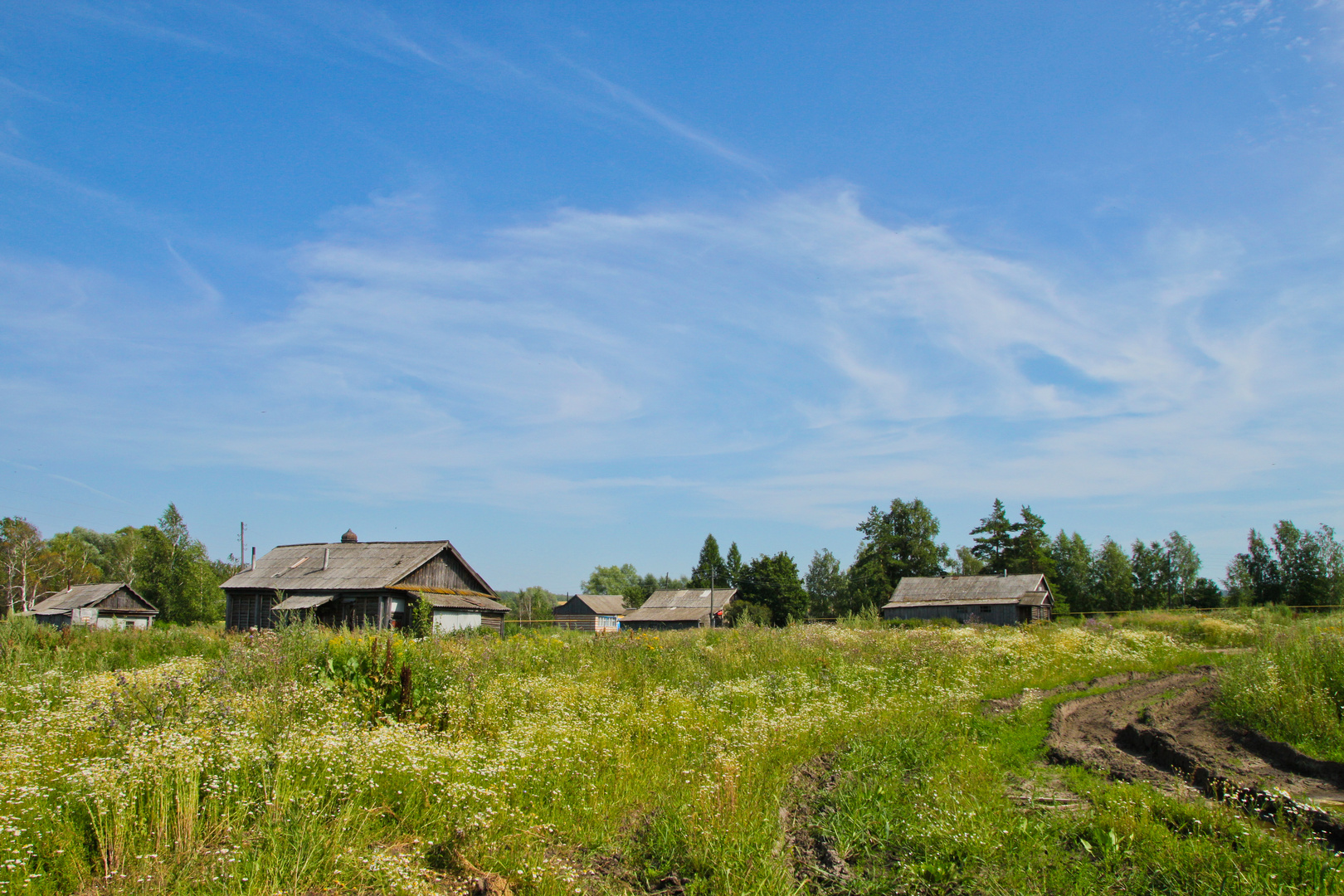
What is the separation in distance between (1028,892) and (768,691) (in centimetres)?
729

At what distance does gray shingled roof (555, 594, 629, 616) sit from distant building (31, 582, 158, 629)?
42.7m

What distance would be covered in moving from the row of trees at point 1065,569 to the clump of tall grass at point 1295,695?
169 feet

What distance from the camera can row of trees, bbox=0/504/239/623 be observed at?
57562 mm

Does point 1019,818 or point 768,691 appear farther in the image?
point 768,691

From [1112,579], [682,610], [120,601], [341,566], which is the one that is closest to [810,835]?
[341,566]

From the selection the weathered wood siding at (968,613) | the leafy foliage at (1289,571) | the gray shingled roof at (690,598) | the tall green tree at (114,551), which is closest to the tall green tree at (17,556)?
the tall green tree at (114,551)

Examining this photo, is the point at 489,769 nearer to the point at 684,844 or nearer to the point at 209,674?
the point at 684,844

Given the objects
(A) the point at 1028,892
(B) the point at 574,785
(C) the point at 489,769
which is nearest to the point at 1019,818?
(A) the point at 1028,892

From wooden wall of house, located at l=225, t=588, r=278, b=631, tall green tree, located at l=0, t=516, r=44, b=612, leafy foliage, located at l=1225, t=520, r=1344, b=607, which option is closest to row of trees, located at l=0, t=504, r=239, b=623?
tall green tree, located at l=0, t=516, r=44, b=612

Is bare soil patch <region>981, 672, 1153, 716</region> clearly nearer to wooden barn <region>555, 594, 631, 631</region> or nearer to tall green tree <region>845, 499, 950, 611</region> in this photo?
tall green tree <region>845, 499, 950, 611</region>

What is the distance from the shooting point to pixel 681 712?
9.42 meters

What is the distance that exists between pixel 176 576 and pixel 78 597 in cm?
838

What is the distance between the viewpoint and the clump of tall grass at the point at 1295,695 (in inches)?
378

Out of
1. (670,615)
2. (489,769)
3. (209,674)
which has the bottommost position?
(670,615)
